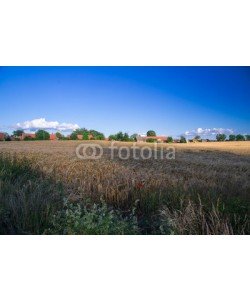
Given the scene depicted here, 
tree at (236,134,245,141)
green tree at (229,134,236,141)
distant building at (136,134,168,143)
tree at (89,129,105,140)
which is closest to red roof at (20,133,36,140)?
tree at (89,129,105,140)

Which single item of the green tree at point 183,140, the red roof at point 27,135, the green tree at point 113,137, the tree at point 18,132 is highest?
the tree at point 18,132

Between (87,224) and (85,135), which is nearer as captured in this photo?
(87,224)

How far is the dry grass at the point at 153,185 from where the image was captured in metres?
3.72

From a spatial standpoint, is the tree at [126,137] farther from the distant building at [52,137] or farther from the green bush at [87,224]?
the green bush at [87,224]

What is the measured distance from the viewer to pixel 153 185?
470 centimetres

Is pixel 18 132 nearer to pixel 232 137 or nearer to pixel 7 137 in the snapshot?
pixel 7 137

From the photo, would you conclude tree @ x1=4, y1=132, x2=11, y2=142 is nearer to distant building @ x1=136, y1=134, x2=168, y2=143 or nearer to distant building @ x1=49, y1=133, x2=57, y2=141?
distant building @ x1=49, y1=133, x2=57, y2=141

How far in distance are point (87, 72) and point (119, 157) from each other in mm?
1796

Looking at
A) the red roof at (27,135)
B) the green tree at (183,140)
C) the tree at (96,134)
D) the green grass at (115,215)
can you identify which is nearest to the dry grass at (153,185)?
the green grass at (115,215)

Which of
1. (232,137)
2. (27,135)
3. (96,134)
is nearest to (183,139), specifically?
(232,137)

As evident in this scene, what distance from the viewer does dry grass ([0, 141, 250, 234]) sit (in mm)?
3721
